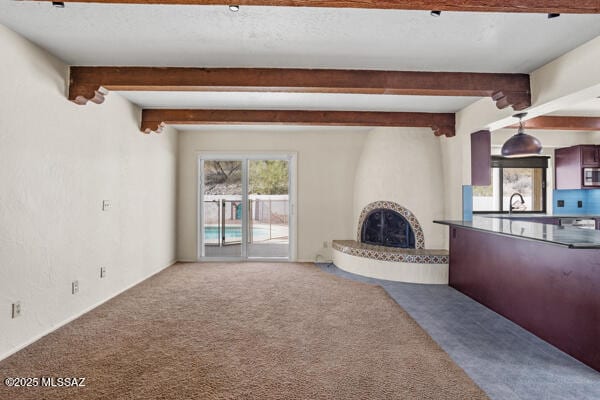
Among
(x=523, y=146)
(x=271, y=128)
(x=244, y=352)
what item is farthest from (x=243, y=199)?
(x=523, y=146)

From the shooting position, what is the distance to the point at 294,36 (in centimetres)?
240

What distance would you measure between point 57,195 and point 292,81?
7.73 ft

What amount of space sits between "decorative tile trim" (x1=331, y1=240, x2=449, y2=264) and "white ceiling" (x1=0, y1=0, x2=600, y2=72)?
2404 mm

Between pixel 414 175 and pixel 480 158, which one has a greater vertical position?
pixel 480 158

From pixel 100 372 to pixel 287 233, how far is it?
392 cm

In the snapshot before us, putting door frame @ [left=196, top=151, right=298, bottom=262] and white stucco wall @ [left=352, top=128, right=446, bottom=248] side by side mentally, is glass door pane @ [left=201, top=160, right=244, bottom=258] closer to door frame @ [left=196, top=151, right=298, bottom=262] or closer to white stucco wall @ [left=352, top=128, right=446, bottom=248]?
door frame @ [left=196, top=151, right=298, bottom=262]

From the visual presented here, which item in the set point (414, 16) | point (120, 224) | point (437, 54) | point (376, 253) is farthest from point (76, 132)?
point (376, 253)

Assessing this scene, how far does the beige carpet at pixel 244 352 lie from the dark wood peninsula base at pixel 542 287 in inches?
38.2

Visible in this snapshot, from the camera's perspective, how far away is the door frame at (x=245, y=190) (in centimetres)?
570

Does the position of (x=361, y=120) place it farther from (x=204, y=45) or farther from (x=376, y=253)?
(x=204, y=45)

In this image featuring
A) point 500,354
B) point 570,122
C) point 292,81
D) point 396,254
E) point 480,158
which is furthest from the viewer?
point 570,122

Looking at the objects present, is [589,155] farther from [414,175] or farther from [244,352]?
[244,352]

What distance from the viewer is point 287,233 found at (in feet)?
19.1

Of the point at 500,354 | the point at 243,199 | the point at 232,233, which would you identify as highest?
the point at 243,199
